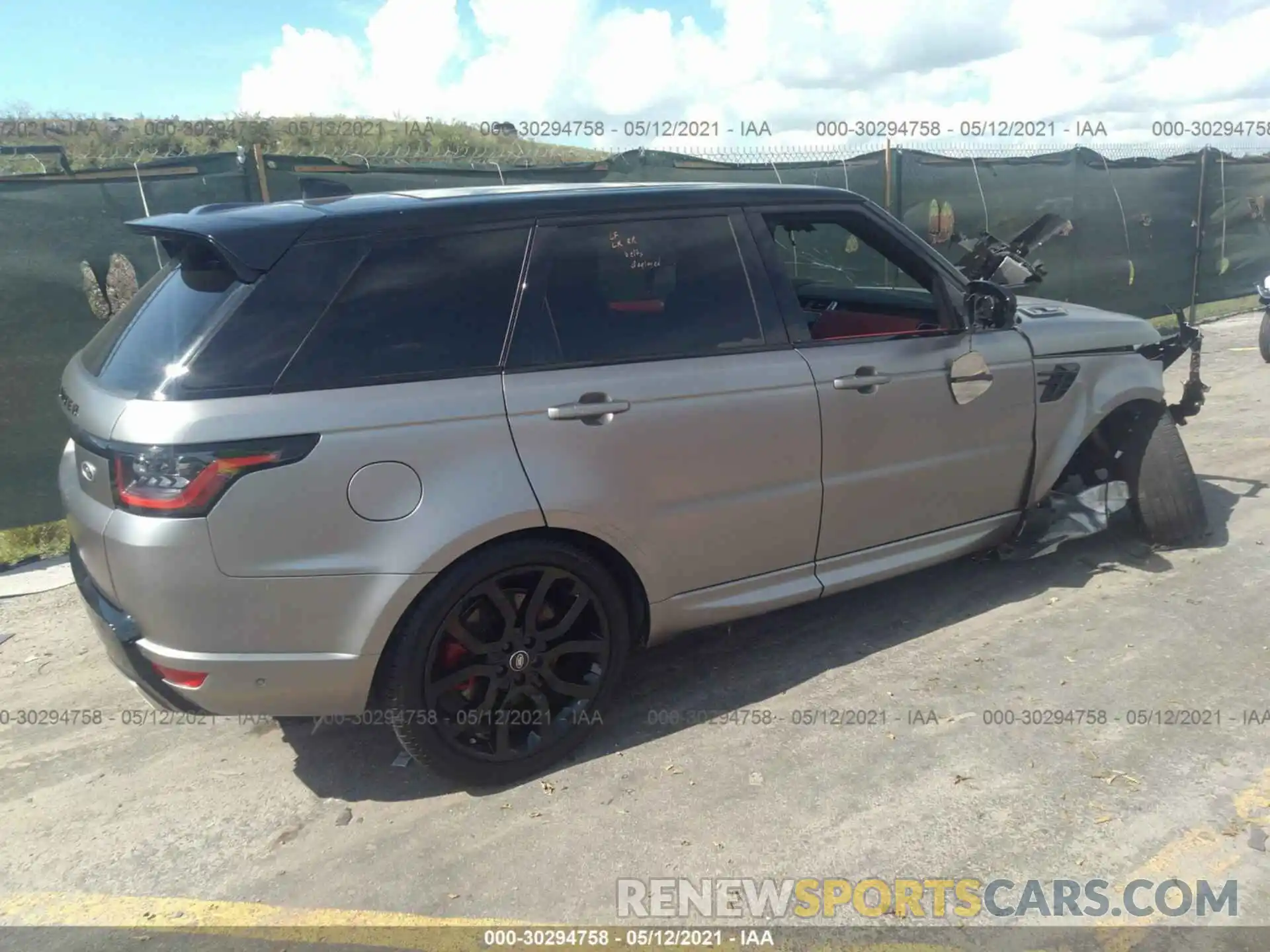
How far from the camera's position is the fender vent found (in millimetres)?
4156

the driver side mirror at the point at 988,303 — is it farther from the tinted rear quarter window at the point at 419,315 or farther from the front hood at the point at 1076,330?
the tinted rear quarter window at the point at 419,315

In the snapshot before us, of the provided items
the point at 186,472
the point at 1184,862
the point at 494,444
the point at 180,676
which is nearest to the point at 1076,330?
the point at 1184,862

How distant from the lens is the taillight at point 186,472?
2.57 m

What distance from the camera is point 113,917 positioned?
8.81ft

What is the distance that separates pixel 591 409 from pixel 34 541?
4.40m

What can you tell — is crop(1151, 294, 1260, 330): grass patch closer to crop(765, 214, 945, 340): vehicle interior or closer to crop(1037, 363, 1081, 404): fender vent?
crop(1037, 363, 1081, 404): fender vent

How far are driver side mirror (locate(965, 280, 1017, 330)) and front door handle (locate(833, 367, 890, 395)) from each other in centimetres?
58

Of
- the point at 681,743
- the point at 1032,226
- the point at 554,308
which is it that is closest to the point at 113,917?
the point at 681,743

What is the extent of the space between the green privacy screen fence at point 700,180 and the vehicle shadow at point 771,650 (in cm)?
211

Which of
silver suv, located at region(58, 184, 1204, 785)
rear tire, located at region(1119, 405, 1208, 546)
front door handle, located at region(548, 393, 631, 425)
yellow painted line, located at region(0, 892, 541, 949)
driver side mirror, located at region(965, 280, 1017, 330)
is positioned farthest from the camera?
rear tire, located at region(1119, 405, 1208, 546)

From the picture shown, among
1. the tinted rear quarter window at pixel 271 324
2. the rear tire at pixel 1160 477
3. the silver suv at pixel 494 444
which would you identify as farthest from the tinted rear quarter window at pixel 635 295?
the rear tire at pixel 1160 477

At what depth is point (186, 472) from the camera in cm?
258

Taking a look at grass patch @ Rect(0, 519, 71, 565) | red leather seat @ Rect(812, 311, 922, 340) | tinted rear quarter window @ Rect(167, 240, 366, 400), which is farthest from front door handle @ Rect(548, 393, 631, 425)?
grass patch @ Rect(0, 519, 71, 565)
